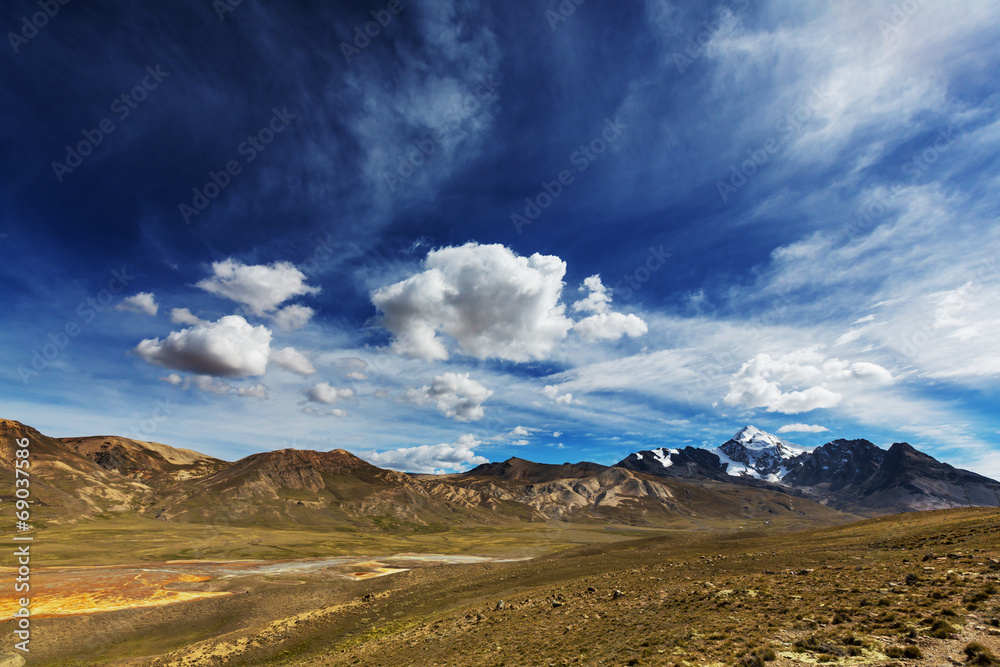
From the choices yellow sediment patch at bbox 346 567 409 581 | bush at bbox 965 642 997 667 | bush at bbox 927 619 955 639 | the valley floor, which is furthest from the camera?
yellow sediment patch at bbox 346 567 409 581

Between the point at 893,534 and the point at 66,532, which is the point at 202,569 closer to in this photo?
the point at 893,534

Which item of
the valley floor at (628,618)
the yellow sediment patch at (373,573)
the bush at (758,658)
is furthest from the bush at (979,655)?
the yellow sediment patch at (373,573)

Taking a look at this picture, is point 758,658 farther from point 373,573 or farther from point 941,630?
point 373,573

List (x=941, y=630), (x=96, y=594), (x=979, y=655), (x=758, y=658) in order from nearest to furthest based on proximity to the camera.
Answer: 1. (x=979, y=655)
2. (x=941, y=630)
3. (x=758, y=658)
4. (x=96, y=594)

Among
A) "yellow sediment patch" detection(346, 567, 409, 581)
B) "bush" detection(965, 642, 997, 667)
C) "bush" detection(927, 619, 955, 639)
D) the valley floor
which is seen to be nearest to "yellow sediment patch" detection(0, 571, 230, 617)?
the valley floor

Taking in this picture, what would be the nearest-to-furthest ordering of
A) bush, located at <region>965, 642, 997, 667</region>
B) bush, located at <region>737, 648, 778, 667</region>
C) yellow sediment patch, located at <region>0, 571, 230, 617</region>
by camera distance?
1. bush, located at <region>965, 642, 997, 667</region>
2. bush, located at <region>737, 648, 778, 667</region>
3. yellow sediment patch, located at <region>0, 571, 230, 617</region>

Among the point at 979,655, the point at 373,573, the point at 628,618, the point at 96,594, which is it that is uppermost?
the point at 979,655

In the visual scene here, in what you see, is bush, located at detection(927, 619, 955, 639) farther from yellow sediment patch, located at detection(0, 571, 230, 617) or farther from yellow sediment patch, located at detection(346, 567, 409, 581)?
yellow sediment patch, located at detection(346, 567, 409, 581)

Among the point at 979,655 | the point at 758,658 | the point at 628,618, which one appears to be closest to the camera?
the point at 979,655

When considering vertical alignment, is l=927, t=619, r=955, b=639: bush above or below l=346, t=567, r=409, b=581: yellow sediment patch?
above

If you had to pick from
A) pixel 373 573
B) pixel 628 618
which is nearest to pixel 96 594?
pixel 373 573

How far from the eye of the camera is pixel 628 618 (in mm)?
29328

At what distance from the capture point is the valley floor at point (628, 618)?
63.0 ft

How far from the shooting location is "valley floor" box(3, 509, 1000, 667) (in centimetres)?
1920
